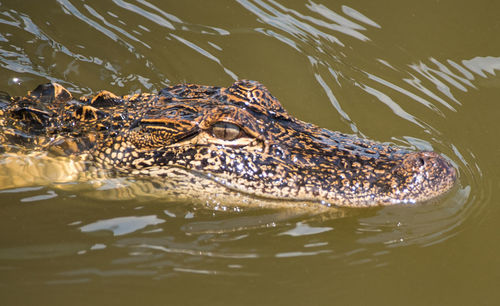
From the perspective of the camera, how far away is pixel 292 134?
16.3ft

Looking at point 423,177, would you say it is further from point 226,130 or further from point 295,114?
point 295,114

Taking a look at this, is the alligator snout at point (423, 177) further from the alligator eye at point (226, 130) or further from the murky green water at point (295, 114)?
the alligator eye at point (226, 130)

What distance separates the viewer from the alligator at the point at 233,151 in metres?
4.61

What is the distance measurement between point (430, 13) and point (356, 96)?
2383mm

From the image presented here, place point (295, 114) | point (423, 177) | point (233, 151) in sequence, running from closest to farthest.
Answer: point (423, 177), point (233, 151), point (295, 114)

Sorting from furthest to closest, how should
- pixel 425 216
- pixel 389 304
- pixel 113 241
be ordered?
pixel 425 216
pixel 113 241
pixel 389 304

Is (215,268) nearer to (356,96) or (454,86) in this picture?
(356,96)

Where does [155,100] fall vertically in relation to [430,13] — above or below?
below

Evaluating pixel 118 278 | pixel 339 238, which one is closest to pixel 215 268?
pixel 118 278

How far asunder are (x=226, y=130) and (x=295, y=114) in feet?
6.90

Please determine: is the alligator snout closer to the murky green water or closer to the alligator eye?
the murky green water

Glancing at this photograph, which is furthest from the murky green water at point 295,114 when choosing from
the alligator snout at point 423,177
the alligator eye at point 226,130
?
the alligator eye at point 226,130

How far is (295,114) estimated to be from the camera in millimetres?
6602

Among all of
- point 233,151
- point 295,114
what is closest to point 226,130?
point 233,151
